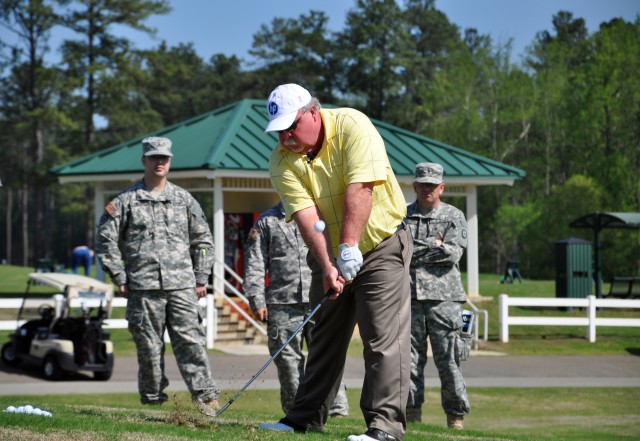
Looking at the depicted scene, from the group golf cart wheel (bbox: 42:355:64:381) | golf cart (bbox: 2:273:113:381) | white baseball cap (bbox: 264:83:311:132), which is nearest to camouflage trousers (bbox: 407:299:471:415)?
white baseball cap (bbox: 264:83:311:132)

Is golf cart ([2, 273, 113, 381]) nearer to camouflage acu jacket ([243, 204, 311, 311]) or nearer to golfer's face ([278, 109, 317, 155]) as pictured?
camouflage acu jacket ([243, 204, 311, 311])

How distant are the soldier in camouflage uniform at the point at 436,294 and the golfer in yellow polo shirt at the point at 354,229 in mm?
2886

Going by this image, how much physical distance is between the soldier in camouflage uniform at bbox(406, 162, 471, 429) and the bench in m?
18.3

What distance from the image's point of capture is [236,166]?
22906 millimetres

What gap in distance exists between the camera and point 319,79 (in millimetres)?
66125

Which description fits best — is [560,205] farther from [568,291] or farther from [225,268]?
[225,268]

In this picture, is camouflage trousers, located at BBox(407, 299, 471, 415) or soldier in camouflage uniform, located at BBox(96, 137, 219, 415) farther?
soldier in camouflage uniform, located at BBox(96, 137, 219, 415)

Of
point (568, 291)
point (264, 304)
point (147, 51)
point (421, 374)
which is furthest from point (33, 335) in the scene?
point (147, 51)

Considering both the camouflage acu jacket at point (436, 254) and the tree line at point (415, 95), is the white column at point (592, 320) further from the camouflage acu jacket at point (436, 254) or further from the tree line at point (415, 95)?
the tree line at point (415, 95)

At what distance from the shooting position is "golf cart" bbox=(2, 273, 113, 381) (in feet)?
48.9

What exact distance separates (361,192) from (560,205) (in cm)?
4956

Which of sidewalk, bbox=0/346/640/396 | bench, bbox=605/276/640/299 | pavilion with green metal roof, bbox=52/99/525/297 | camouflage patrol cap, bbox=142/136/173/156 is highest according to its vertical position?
pavilion with green metal roof, bbox=52/99/525/297

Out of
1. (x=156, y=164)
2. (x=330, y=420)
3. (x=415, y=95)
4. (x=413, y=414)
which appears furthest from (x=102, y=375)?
(x=415, y=95)

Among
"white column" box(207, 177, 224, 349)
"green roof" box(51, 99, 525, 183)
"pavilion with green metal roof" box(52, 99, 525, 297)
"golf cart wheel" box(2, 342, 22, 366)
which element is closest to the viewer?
"golf cart wheel" box(2, 342, 22, 366)
